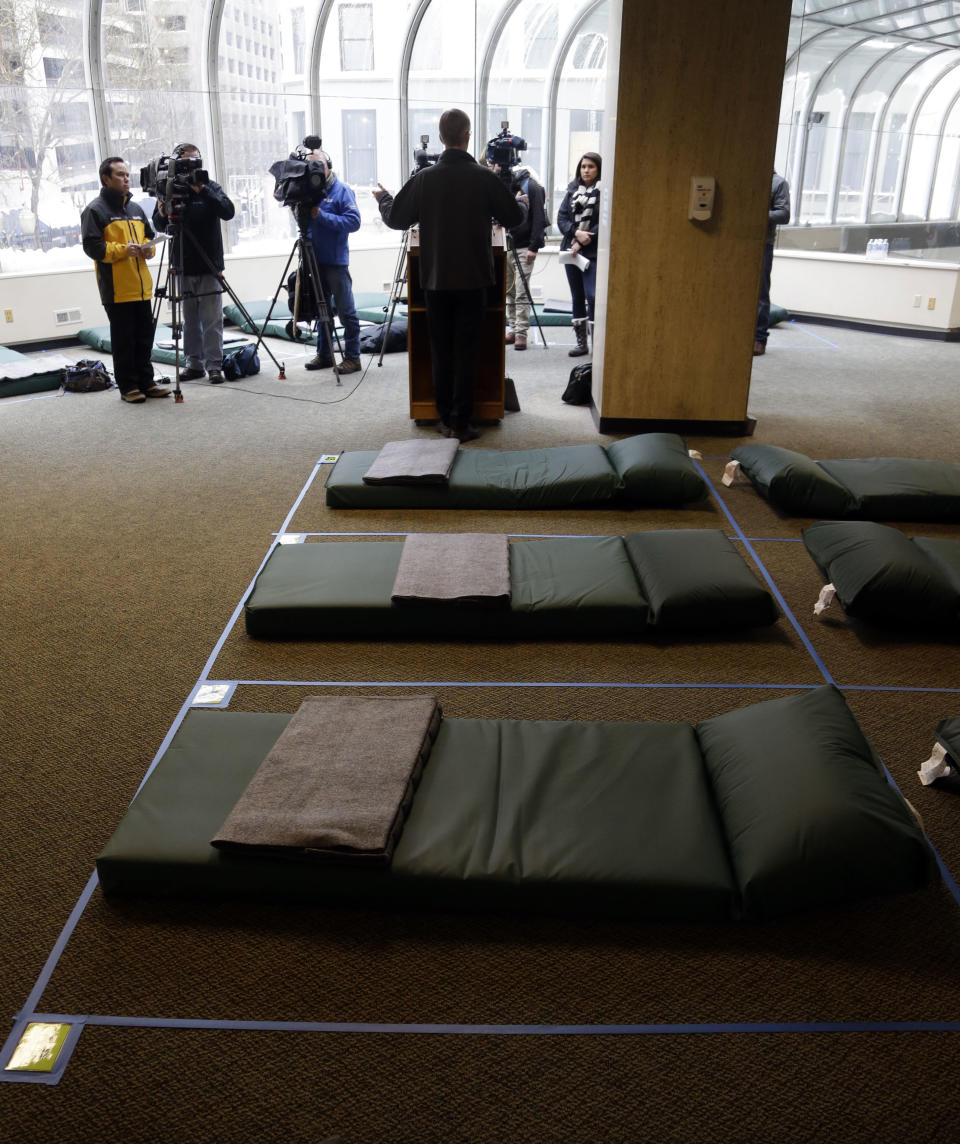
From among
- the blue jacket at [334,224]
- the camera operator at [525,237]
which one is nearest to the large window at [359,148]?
the camera operator at [525,237]

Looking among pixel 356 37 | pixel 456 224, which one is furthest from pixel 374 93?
pixel 456 224

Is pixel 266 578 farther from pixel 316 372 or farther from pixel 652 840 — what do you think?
pixel 316 372

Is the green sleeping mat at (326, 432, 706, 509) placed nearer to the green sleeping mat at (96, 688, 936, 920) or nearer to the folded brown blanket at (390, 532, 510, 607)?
the folded brown blanket at (390, 532, 510, 607)

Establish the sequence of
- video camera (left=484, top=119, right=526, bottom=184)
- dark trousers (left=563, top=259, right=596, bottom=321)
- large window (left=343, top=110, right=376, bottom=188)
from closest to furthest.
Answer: video camera (left=484, top=119, right=526, bottom=184) < dark trousers (left=563, top=259, right=596, bottom=321) < large window (left=343, top=110, right=376, bottom=188)

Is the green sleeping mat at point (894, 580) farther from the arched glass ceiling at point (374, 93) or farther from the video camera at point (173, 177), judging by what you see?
the arched glass ceiling at point (374, 93)

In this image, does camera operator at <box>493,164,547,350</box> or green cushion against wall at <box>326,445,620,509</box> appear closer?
green cushion against wall at <box>326,445,620,509</box>

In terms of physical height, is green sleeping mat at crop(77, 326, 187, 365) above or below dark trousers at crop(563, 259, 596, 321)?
below

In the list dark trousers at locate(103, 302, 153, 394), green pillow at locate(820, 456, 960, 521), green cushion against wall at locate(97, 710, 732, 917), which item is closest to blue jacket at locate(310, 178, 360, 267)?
dark trousers at locate(103, 302, 153, 394)

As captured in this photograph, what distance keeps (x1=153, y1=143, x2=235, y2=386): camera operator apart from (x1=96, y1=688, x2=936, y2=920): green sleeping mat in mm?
4849

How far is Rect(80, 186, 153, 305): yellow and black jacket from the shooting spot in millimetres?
5922

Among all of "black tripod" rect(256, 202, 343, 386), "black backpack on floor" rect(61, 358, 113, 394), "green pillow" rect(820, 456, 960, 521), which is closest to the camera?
"green pillow" rect(820, 456, 960, 521)

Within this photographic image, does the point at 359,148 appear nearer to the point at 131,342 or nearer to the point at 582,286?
the point at 582,286

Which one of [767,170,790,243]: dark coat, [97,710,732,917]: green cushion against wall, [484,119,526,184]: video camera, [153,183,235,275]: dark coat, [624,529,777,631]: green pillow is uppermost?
[484,119,526,184]: video camera

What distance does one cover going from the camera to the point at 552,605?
3.23 metres
